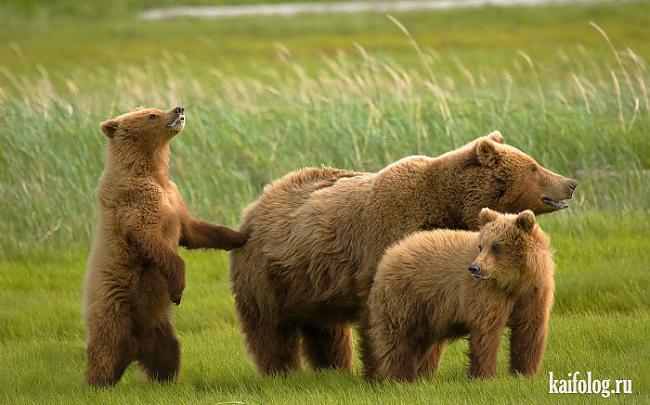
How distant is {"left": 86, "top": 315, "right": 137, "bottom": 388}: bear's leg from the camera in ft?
25.0

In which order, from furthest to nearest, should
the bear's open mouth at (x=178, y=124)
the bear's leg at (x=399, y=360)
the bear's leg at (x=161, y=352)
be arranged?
1. the bear's open mouth at (x=178, y=124)
2. the bear's leg at (x=161, y=352)
3. the bear's leg at (x=399, y=360)

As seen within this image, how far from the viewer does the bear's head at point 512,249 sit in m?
6.66

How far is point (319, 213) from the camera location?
25.4 ft

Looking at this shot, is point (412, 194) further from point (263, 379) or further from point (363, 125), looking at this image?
point (363, 125)

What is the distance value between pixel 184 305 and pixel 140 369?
2.04 m

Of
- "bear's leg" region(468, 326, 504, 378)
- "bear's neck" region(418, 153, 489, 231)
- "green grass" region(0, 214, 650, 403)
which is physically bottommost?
"green grass" region(0, 214, 650, 403)

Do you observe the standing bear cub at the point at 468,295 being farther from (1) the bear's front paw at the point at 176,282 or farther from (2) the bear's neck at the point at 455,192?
(1) the bear's front paw at the point at 176,282

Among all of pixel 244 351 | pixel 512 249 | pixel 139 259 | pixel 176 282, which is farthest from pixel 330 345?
pixel 512 249

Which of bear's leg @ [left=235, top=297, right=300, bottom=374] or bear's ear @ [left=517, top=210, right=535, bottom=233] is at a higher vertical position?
bear's ear @ [left=517, top=210, right=535, bottom=233]

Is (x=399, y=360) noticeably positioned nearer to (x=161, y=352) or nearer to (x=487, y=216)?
(x=487, y=216)

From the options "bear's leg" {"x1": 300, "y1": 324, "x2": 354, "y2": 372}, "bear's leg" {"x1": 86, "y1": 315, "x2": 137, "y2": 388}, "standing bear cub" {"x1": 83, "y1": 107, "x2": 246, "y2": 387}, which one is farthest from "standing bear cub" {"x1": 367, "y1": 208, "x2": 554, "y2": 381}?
"bear's leg" {"x1": 86, "y1": 315, "x2": 137, "y2": 388}

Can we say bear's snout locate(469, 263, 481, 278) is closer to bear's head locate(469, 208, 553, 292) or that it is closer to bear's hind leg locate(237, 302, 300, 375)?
bear's head locate(469, 208, 553, 292)

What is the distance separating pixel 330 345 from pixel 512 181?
1.78 m

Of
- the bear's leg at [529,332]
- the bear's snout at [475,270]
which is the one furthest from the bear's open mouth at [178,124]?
the bear's leg at [529,332]
